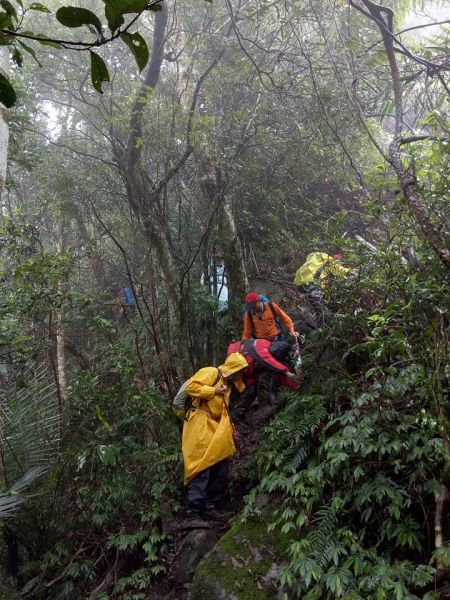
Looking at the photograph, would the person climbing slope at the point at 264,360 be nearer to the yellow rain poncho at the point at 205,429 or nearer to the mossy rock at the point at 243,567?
the yellow rain poncho at the point at 205,429

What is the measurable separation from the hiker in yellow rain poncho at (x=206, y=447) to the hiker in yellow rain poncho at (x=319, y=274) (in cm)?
171

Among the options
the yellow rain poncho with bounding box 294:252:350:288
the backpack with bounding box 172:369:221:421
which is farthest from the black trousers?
→ the yellow rain poncho with bounding box 294:252:350:288

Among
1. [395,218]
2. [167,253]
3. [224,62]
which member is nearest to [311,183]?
[224,62]

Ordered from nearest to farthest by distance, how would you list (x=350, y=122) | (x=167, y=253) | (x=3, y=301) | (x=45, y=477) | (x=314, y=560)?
(x=314, y=560), (x=45, y=477), (x=3, y=301), (x=167, y=253), (x=350, y=122)

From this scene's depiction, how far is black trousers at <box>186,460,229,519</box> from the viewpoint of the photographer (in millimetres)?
4922

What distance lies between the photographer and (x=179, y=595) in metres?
4.29

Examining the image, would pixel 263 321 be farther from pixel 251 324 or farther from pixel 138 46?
pixel 138 46

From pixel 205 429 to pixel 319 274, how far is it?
2580mm

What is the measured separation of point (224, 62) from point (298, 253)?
4.23 meters

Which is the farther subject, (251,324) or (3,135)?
(251,324)

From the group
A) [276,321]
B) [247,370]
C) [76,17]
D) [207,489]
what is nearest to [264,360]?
[247,370]

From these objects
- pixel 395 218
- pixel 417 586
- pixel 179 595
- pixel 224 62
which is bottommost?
pixel 179 595

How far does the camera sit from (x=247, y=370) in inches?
232

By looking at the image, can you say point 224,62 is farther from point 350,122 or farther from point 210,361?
point 210,361
